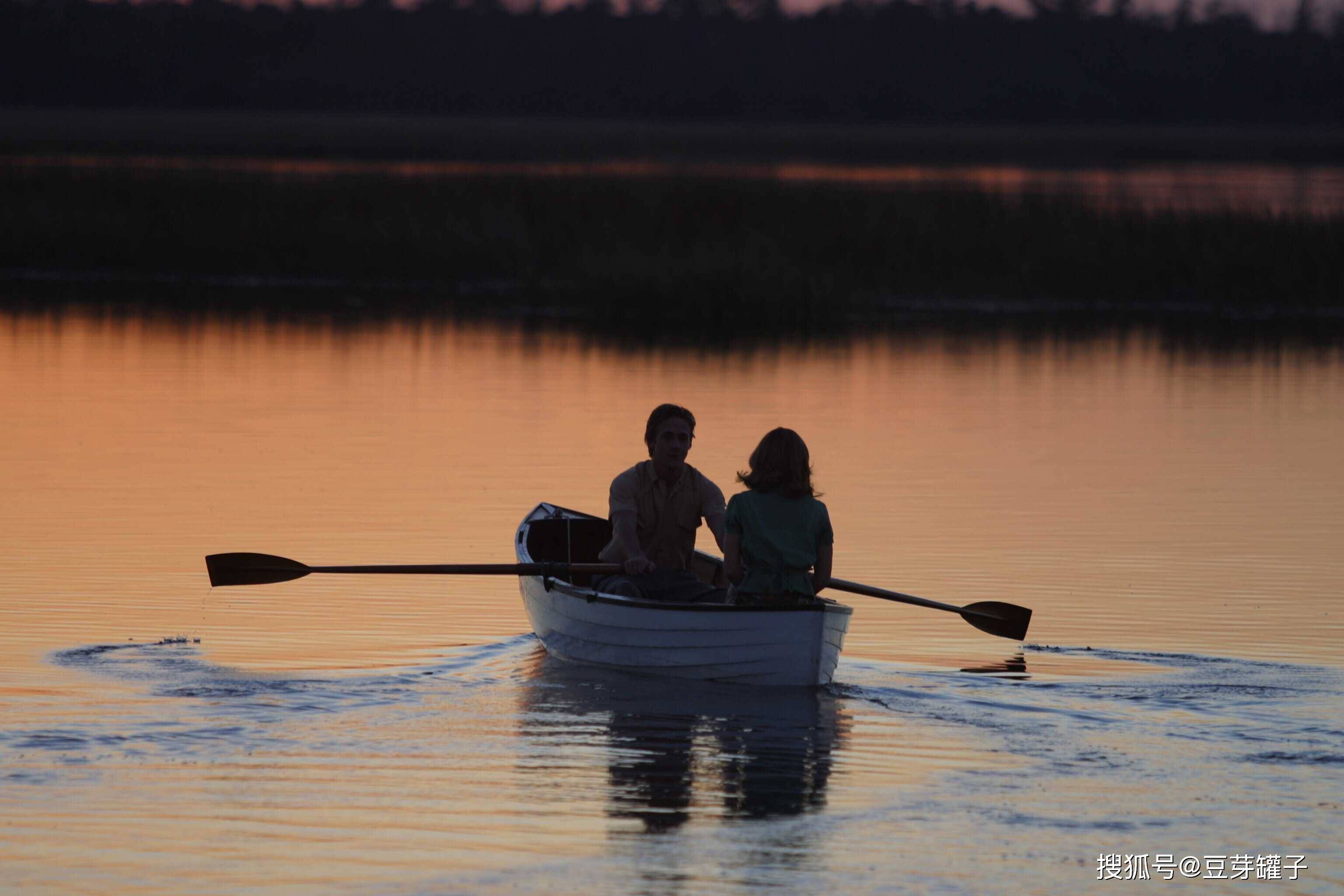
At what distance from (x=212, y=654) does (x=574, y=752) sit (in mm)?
2329

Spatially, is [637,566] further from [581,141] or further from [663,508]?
[581,141]

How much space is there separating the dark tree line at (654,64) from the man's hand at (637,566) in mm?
121308

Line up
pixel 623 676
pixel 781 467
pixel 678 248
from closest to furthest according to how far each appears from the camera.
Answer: pixel 781 467
pixel 623 676
pixel 678 248

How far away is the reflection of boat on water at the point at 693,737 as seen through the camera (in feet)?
26.2

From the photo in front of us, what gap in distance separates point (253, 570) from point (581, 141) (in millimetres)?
93734

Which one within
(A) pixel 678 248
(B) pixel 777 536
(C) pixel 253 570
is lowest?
(C) pixel 253 570

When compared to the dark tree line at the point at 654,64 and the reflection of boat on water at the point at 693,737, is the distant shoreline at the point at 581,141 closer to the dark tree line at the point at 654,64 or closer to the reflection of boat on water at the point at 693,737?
the dark tree line at the point at 654,64

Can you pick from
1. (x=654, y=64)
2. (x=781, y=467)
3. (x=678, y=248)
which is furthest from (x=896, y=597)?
Result: (x=654, y=64)

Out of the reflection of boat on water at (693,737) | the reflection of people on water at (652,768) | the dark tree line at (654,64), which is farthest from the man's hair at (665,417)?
the dark tree line at (654,64)

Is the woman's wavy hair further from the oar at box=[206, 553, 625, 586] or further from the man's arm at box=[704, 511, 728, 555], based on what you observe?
the oar at box=[206, 553, 625, 586]

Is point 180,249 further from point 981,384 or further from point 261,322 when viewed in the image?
point 981,384

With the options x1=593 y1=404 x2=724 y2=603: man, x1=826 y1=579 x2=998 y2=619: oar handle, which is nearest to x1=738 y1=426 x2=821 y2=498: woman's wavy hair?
x1=593 y1=404 x2=724 y2=603: man

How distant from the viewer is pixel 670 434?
10.0m

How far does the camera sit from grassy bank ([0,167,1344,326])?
30.4 m
